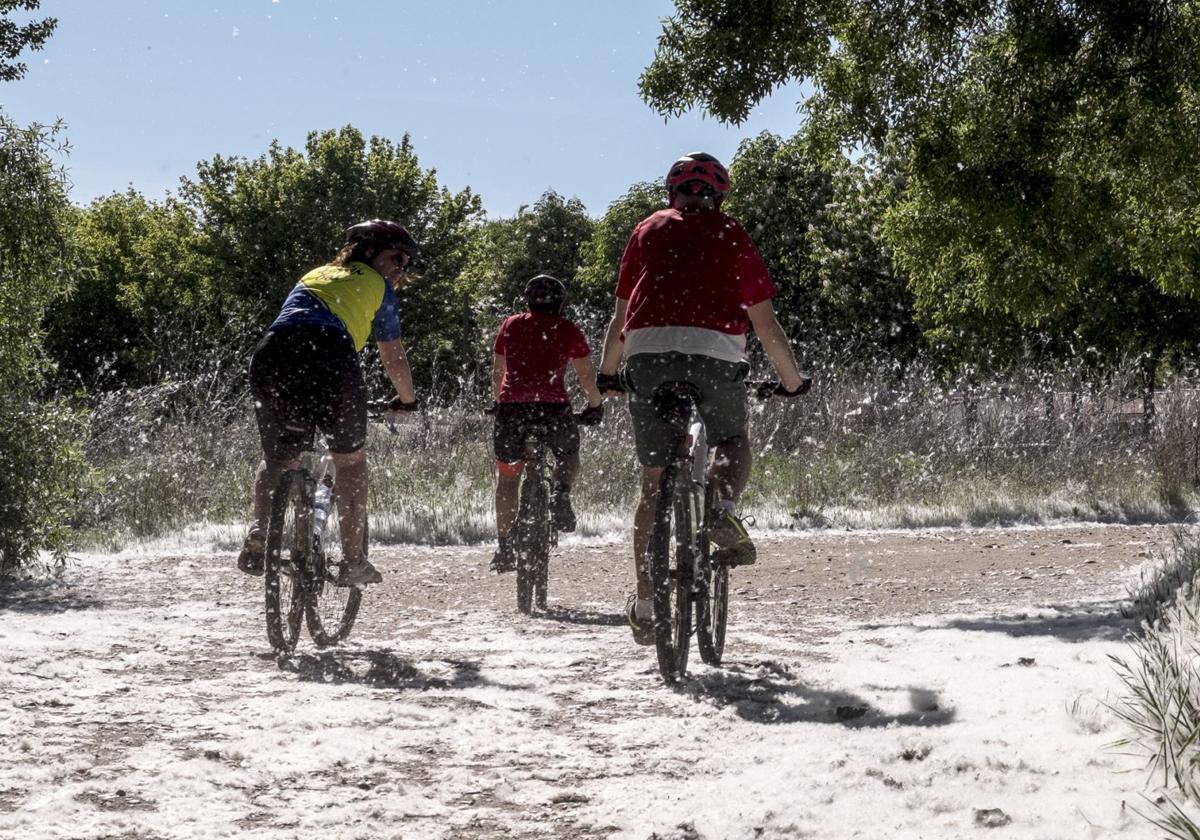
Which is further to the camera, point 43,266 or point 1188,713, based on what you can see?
point 43,266

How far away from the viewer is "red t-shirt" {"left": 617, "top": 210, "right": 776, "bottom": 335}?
5.21 meters

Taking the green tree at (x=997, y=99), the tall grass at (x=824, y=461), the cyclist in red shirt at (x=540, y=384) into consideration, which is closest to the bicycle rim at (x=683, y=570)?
the cyclist in red shirt at (x=540, y=384)

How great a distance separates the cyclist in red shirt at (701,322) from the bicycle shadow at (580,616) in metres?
1.95

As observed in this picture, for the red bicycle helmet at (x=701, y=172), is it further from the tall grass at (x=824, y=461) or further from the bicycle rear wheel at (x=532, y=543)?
the tall grass at (x=824, y=461)

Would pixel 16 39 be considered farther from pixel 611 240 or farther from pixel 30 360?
pixel 611 240

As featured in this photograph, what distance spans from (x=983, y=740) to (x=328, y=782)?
Result: 191 centimetres

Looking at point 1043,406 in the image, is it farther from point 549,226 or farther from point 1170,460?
point 549,226

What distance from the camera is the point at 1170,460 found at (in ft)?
45.8

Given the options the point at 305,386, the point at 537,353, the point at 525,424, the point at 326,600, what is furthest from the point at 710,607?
the point at 537,353

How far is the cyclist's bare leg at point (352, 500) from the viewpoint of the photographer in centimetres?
610

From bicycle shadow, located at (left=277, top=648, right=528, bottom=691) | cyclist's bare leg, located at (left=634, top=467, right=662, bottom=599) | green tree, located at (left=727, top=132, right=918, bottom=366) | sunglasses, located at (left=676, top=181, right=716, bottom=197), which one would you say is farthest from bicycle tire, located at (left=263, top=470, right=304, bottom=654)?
green tree, located at (left=727, top=132, right=918, bottom=366)

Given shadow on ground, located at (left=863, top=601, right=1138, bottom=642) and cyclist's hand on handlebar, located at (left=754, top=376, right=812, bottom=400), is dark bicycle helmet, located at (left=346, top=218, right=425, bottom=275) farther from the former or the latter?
shadow on ground, located at (left=863, top=601, right=1138, bottom=642)

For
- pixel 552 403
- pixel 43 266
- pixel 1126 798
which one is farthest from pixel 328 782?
pixel 43 266

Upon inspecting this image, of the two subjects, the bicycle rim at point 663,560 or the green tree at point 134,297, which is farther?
the green tree at point 134,297
